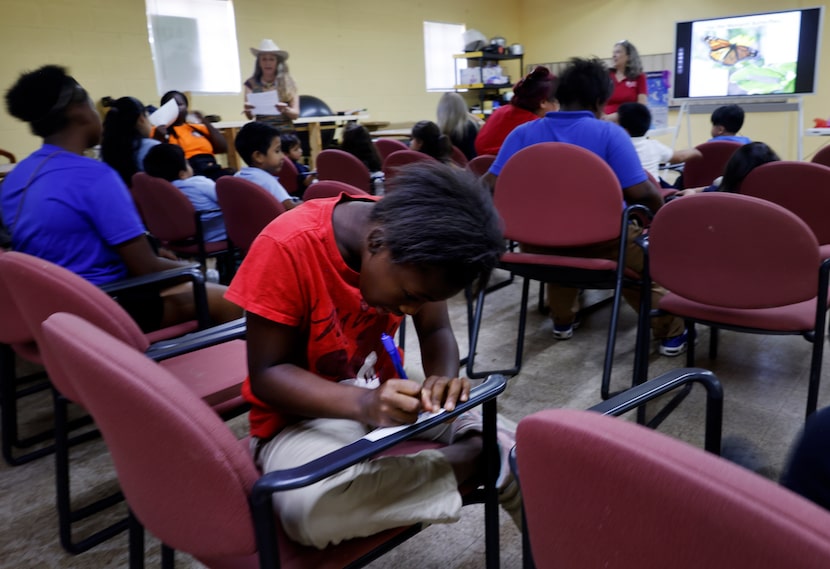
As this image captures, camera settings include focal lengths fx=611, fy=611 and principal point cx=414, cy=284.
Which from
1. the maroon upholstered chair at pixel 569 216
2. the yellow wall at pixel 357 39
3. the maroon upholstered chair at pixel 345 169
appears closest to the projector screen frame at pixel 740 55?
the yellow wall at pixel 357 39

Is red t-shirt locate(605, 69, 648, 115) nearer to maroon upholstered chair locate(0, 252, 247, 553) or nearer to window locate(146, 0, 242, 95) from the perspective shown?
window locate(146, 0, 242, 95)

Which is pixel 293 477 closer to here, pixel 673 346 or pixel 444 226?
pixel 444 226

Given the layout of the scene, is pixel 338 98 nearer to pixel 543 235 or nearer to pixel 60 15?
pixel 60 15

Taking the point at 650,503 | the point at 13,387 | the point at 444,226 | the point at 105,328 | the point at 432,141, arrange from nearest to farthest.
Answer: the point at 650,503 < the point at 444,226 < the point at 105,328 < the point at 13,387 < the point at 432,141

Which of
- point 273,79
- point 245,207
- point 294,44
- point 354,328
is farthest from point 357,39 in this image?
point 354,328

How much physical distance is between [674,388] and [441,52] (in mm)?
8825

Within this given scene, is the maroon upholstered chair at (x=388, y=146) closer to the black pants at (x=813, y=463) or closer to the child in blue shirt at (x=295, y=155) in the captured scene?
the child in blue shirt at (x=295, y=155)

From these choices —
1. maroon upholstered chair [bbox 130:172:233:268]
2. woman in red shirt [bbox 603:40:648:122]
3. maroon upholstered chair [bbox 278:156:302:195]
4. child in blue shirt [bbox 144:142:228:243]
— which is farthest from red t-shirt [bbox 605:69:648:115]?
maroon upholstered chair [bbox 130:172:233:268]

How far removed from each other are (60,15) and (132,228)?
497 centimetres

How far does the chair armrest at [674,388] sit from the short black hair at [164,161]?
2989 millimetres

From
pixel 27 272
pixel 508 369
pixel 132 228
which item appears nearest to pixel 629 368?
pixel 508 369

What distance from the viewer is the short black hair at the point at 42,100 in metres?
1.82

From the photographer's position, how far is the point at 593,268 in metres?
2.10

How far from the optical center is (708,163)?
11.1 ft
